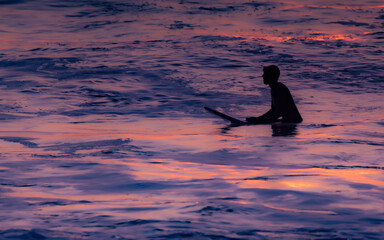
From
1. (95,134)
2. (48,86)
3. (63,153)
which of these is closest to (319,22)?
(48,86)

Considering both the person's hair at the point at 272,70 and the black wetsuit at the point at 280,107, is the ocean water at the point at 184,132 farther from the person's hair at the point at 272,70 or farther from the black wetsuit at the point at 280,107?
the person's hair at the point at 272,70

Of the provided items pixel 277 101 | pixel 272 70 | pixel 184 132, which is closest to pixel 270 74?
pixel 272 70

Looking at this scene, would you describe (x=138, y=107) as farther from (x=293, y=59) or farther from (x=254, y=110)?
(x=293, y=59)

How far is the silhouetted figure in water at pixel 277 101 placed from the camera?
28.0ft

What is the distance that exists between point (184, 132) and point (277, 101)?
148cm

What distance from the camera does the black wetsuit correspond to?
855cm

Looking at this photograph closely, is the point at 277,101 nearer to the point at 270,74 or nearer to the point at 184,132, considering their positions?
the point at 270,74

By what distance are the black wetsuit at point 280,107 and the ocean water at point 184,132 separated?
151 millimetres

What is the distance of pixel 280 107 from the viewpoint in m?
8.66

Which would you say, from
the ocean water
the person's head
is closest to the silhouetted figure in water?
the person's head

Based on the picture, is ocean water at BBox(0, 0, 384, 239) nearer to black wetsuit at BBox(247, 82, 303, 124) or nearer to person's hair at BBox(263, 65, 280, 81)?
black wetsuit at BBox(247, 82, 303, 124)

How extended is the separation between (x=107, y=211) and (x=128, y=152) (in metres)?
2.48

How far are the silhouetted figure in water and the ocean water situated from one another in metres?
0.15

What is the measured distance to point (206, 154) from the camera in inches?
279
